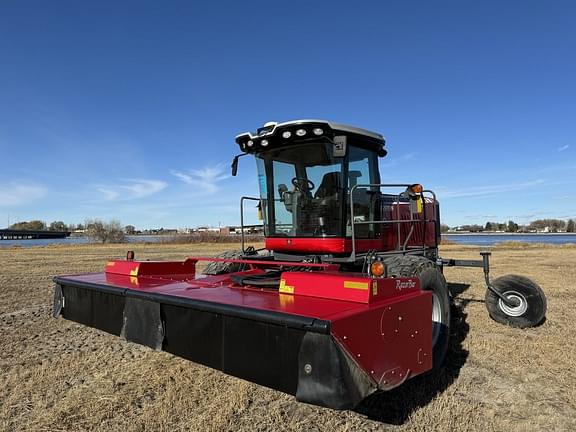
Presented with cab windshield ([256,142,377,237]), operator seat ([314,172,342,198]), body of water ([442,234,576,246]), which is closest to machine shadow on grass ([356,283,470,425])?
cab windshield ([256,142,377,237])

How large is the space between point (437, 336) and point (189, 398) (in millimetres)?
2536

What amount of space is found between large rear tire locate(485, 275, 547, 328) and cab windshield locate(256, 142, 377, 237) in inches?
106

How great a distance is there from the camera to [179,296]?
12.0 ft

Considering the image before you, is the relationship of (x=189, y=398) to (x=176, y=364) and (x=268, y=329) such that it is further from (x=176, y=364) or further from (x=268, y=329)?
(x=268, y=329)

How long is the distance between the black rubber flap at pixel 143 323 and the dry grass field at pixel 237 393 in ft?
1.50

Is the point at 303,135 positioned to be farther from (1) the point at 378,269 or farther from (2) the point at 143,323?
(2) the point at 143,323

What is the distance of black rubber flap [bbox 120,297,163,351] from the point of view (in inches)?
146

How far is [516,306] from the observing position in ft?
20.8

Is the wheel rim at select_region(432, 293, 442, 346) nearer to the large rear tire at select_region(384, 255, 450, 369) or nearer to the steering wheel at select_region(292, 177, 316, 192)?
the large rear tire at select_region(384, 255, 450, 369)

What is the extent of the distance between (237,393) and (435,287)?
7.58 feet

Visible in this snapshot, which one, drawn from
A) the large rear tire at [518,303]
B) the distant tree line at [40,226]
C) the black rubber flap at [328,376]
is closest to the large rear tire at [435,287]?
the black rubber flap at [328,376]

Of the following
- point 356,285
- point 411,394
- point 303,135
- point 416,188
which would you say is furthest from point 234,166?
point 411,394

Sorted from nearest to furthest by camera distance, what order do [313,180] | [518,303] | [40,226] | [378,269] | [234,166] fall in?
[378,269] → [313,180] → [234,166] → [518,303] → [40,226]

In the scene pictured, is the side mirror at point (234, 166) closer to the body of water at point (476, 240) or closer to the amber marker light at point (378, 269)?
the amber marker light at point (378, 269)
